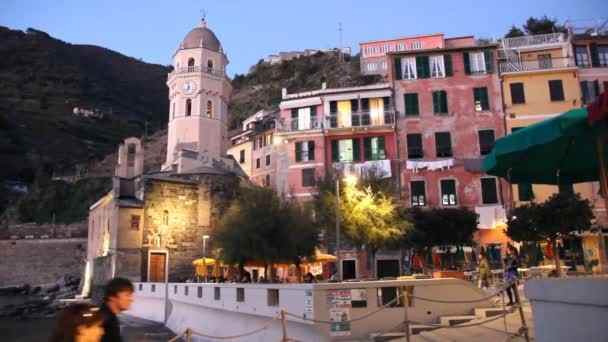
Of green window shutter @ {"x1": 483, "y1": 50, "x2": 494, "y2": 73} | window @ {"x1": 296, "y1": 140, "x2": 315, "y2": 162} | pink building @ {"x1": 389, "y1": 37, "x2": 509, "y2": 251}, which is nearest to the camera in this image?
pink building @ {"x1": 389, "y1": 37, "x2": 509, "y2": 251}

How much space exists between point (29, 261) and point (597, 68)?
61488 mm

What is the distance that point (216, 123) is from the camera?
1801 inches

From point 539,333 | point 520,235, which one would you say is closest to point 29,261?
point 520,235

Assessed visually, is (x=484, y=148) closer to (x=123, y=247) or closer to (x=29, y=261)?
(x=123, y=247)

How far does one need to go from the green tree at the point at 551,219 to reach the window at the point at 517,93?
13.4 m

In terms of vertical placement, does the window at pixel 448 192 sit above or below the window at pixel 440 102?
below

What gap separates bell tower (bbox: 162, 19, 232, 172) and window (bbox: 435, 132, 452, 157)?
68.0 feet

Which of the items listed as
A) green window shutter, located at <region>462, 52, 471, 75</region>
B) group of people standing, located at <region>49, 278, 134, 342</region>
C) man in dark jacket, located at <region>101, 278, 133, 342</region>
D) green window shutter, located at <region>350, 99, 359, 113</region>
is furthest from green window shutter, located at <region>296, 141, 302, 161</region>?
group of people standing, located at <region>49, 278, 134, 342</region>

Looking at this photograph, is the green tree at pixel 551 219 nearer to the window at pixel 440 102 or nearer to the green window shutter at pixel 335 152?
the window at pixel 440 102

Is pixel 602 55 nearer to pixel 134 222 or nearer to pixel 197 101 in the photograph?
pixel 197 101

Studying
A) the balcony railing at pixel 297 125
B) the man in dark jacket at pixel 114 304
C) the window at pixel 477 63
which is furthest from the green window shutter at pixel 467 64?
the man in dark jacket at pixel 114 304

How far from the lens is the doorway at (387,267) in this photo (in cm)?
3158

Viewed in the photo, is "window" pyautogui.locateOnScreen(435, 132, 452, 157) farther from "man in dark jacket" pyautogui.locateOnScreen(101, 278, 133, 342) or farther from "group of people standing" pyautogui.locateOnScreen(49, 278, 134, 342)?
"group of people standing" pyautogui.locateOnScreen(49, 278, 134, 342)

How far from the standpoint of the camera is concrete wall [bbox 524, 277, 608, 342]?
5258 mm
